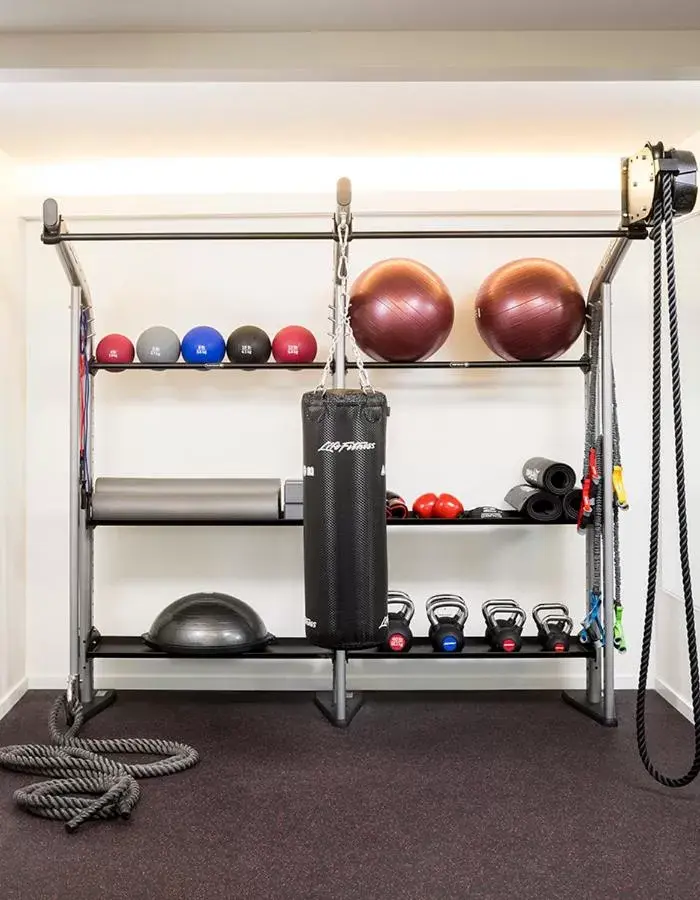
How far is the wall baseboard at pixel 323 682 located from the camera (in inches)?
190

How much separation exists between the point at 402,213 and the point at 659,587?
2.38m

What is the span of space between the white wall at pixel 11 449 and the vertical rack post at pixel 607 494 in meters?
2.86

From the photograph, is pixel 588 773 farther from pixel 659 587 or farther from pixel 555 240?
pixel 555 240

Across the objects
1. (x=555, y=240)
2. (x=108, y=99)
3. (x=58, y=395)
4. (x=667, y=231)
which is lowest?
(x=58, y=395)

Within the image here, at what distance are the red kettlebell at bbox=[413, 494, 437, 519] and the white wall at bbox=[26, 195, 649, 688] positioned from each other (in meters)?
0.44

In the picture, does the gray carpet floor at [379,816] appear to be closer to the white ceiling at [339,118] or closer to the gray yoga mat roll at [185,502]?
the gray yoga mat roll at [185,502]

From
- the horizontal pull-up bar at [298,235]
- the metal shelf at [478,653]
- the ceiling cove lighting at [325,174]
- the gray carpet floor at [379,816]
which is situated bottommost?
the gray carpet floor at [379,816]

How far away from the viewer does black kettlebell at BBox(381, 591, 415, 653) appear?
167 inches

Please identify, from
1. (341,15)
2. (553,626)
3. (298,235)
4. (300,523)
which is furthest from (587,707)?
(341,15)

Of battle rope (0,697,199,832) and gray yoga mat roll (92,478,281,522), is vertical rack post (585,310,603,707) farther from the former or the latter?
battle rope (0,697,199,832)

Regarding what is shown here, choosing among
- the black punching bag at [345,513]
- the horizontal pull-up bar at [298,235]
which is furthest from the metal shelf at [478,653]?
the horizontal pull-up bar at [298,235]

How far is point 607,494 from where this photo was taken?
166 inches

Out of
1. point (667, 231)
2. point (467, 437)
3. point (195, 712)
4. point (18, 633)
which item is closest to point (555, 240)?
point (467, 437)

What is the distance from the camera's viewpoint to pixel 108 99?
3832 millimetres
